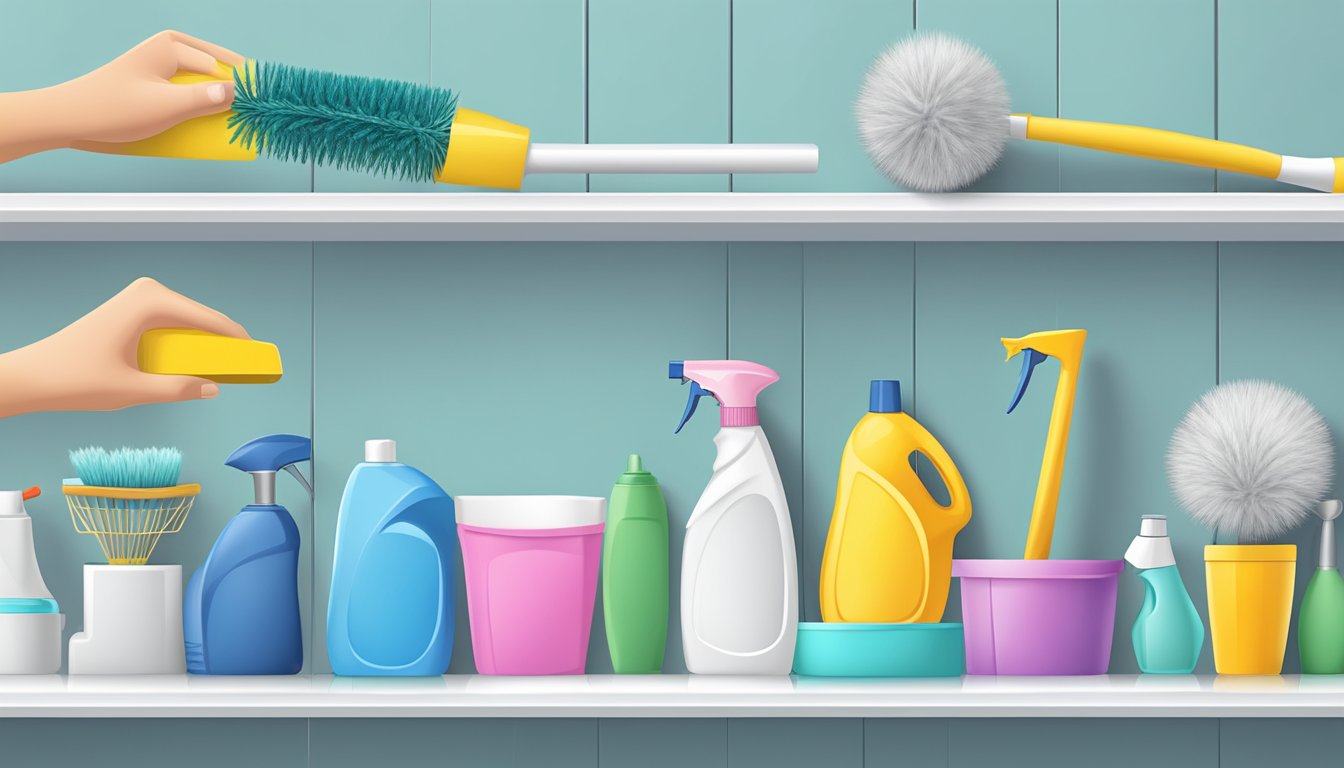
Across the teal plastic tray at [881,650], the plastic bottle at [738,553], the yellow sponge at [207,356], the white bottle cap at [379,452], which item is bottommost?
the teal plastic tray at [881,650]

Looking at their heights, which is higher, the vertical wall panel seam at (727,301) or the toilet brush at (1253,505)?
the vertical wall panel seam at (727,301)

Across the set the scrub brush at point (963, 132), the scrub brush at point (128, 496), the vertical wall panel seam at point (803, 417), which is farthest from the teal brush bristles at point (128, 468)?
the scrub brush at point (963, 132)

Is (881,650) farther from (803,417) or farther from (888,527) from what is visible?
(803,417)

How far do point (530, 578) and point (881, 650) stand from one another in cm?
26

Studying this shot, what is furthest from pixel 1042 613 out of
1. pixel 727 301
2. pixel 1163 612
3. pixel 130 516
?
pixel 130 516

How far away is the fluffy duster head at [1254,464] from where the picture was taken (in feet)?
3.02

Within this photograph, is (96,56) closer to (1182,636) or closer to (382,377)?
(382,377)

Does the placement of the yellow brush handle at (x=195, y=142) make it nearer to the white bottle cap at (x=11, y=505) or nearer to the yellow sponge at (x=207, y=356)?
the yellow sponge at (x=207, y=356)

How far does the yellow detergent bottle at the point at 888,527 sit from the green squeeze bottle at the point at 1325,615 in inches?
10.5

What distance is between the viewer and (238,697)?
83 centimetres

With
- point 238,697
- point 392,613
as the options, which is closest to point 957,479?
point 392,613

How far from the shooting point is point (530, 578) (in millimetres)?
914

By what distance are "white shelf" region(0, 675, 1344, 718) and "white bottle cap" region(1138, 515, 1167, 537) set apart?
0.13 metres

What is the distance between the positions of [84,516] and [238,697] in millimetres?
238
